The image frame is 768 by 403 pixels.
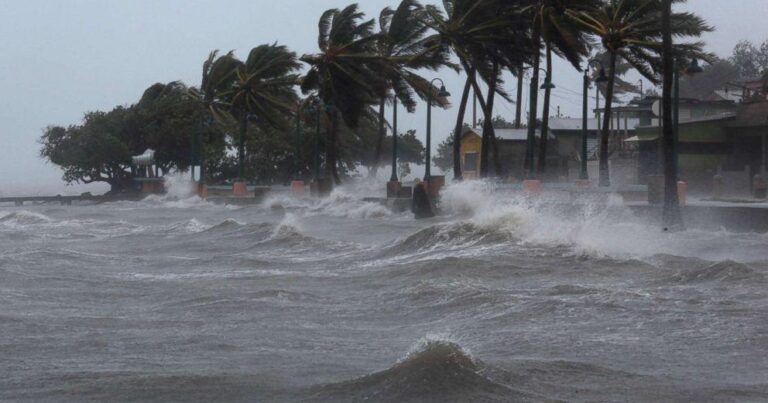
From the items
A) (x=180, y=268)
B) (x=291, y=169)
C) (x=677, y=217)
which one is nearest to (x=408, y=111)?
(x=291, y=169)

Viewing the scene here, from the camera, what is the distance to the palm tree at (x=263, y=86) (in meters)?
53.3

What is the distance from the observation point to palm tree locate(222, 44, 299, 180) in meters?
53.3

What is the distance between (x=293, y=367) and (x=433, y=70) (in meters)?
37.0

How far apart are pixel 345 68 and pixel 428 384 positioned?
38551mm

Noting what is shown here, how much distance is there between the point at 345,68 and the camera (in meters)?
44.9

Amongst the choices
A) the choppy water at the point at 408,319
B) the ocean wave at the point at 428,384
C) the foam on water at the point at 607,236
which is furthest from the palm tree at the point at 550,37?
the ocean wave at the point at 428,384

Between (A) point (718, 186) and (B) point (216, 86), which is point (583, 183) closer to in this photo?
(A) point (718, 186)

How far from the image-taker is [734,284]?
12.1m

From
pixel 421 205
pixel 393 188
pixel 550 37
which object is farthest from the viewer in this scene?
pixel 393 188

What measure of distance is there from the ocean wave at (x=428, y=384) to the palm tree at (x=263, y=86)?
45.6 m

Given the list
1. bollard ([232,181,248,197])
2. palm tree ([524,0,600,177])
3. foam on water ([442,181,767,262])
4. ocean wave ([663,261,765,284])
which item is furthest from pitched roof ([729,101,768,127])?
ocean wave ([663,261,765,284])

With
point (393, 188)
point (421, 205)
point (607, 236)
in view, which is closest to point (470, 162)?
point (393, 188)

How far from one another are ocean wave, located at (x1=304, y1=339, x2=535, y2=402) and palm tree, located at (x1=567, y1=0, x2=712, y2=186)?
95.2ft

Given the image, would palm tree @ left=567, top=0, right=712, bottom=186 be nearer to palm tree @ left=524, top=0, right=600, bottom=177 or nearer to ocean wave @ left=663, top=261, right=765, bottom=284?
palm tree @ left=524, top=0, right=600, bottom=177
